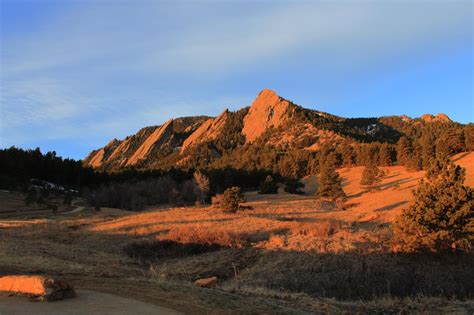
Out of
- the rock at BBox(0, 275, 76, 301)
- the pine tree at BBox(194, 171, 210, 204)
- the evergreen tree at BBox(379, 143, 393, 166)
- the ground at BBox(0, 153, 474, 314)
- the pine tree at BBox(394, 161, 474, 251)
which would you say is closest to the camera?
the rock at BBox(0, 275, 76, 301)

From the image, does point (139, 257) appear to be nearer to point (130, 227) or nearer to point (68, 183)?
point (130, 227)

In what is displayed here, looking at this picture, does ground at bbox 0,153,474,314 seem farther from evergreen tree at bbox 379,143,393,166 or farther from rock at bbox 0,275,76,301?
evergreen tree at bbox 379,143,393,166

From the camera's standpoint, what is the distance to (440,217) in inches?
681

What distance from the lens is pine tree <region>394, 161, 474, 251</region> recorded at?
16406 millimetres

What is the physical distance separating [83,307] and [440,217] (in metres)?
15.8

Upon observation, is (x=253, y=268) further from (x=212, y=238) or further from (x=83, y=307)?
(x=83, y=307)

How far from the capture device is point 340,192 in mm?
61938

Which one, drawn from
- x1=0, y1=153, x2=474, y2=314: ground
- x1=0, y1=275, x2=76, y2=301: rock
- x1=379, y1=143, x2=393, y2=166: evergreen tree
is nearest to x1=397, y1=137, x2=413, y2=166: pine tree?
x1=379, y1=143, x2=393, y2=166: evergreen tree

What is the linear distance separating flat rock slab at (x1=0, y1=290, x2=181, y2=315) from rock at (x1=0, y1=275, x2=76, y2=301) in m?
0.19

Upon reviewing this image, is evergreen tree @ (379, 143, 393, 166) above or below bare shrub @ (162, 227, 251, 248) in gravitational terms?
above

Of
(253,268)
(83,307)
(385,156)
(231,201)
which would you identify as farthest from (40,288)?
(385,156)

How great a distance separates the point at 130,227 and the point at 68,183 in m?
76.6

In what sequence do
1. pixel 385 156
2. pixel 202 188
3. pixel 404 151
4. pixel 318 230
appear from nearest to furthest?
1. pixel 318 230
2. pixel 202 188
3. pixel 404 151
4. pixel 385 156

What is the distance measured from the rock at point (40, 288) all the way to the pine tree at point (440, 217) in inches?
555
